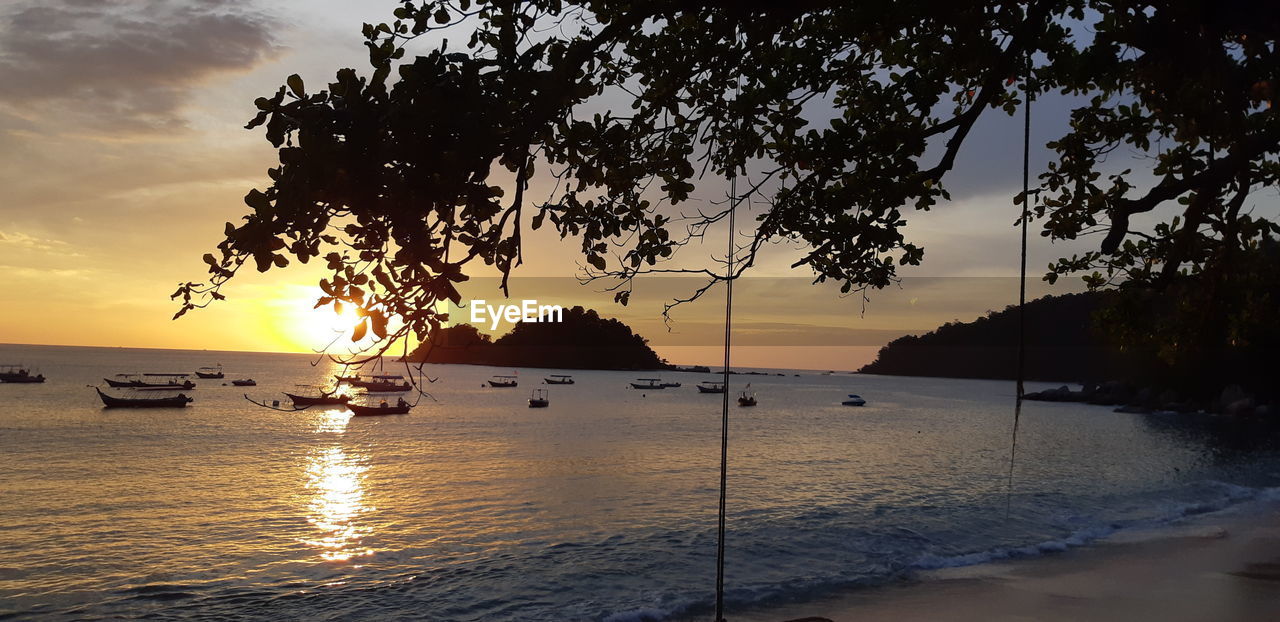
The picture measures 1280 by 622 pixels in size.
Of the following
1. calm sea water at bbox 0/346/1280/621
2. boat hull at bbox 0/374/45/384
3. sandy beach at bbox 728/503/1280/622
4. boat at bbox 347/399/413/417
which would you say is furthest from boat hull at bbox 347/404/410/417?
boat hull at bbox 0/374/45/384

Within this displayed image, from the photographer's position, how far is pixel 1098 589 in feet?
49.6

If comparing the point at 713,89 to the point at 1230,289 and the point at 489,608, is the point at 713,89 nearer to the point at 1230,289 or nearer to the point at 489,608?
the point at 1230,289

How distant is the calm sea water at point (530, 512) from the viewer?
16859mm

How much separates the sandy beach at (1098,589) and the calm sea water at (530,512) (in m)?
1.01

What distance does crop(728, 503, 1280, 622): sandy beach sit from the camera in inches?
530

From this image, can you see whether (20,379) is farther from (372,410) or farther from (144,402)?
(372,410)

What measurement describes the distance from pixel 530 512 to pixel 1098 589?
54.8 ft

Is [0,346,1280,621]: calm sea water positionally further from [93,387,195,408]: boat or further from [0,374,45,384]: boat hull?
[0,374,45,384]: boat hull

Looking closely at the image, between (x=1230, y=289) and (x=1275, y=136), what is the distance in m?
2.76

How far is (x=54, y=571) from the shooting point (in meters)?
19.0

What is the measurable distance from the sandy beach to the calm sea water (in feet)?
3.33

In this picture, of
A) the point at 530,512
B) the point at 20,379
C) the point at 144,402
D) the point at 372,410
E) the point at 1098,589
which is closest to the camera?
the point at 1098,589

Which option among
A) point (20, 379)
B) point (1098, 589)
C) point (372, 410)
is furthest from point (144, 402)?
point (1098, 589)

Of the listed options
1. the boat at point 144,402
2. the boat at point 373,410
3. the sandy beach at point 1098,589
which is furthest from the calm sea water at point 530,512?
the boat at point 144,402
